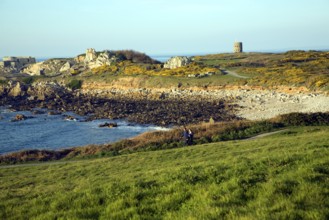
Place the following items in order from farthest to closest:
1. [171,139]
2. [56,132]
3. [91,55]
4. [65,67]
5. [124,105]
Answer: [65,67]
[91,55]
[124,105]
[56,132]
[171,139]

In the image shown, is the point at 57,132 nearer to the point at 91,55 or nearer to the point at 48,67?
the point at 91,55

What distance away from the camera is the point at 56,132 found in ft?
157

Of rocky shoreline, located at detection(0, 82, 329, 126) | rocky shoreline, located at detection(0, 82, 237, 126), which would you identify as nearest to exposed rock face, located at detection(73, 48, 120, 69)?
rocky shoreline, located at detection(0, 82, 329, 126)

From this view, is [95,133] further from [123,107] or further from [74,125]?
[123,107]

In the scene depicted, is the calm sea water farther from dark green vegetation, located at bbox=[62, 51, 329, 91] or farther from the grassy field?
the grassy field

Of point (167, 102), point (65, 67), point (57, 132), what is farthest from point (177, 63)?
point (57, 132)

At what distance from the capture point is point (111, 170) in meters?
18.7

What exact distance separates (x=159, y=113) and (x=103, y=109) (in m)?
12.8

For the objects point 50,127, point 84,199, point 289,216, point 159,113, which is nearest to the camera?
point 289,216

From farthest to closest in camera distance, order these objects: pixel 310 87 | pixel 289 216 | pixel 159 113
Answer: pixel 310 87 → pixel 159 113 → pixel 289 216

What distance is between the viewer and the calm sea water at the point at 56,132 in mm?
41438

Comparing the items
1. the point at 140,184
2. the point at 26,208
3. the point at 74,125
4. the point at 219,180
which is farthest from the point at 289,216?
the point at 74,125

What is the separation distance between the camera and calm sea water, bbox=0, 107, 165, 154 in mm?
41438

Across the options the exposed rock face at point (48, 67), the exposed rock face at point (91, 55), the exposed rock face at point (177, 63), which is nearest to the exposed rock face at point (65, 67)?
the exposed rock face at point (48, 67)
